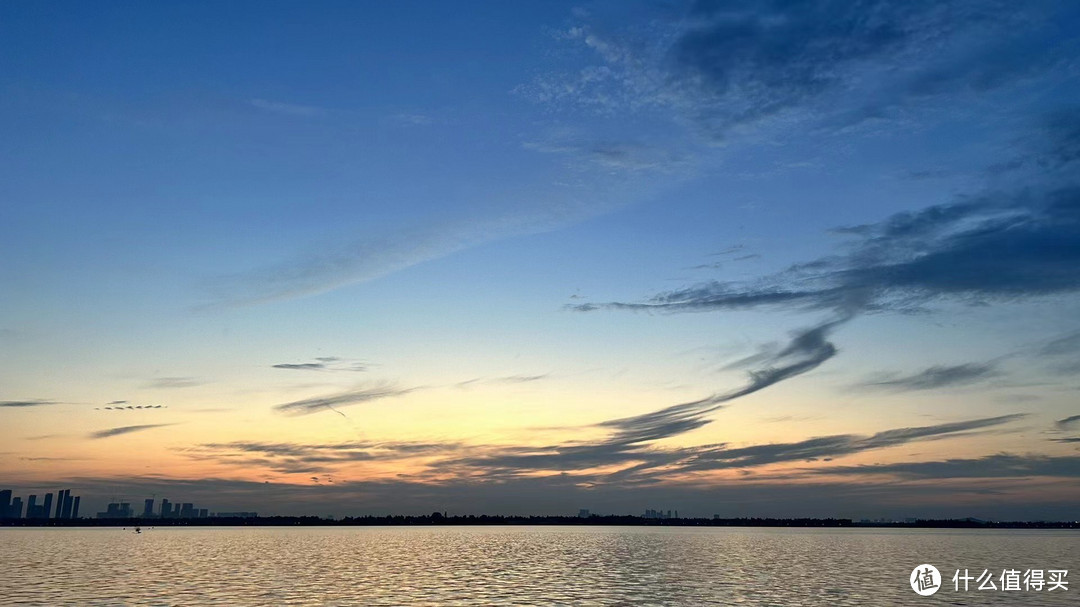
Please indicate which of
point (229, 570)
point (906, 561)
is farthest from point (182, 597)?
point (906, 561)

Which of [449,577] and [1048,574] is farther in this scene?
[1048,574]

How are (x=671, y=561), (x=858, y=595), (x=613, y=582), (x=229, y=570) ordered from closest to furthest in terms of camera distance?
(x=858, y=595) → (x=613, y=582) → (x=229, y=570) → (x=671, y=561)

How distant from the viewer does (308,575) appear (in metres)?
118

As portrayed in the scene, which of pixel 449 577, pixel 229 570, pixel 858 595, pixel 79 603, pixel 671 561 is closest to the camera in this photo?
pixel 79 603

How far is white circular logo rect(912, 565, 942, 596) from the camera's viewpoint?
96.2 m

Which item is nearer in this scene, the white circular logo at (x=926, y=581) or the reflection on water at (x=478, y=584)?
the reflection on water at (x=478, y=584)

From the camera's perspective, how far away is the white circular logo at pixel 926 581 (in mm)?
96250

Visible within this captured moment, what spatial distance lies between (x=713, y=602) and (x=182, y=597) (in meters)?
57.2

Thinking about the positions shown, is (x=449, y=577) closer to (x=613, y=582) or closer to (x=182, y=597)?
(x=613, y=582)

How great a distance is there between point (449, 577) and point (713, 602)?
148 ft

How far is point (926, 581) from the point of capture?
11162cm

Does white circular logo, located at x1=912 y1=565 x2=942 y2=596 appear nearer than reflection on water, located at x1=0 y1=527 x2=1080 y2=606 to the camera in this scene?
No

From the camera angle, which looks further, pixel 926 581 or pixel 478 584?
pixel 926 581

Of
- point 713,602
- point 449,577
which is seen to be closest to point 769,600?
point 713,602
